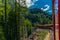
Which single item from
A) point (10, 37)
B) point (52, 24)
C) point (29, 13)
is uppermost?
point (29, 13)

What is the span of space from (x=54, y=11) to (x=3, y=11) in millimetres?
543

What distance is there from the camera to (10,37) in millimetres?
1938

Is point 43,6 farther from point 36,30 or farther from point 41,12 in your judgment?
point 36,30

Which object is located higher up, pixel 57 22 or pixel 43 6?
pixel 43 6

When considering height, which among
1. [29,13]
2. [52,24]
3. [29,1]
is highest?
[29,1]

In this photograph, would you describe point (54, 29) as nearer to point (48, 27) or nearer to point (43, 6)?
point (48, 27)

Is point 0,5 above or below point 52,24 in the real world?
above

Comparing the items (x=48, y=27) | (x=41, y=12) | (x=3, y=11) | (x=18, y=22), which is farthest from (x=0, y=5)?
(x=48, y=27)

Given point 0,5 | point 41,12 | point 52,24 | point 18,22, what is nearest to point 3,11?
point 0,5

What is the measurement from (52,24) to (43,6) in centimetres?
22

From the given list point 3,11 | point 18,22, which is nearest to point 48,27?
point 18,22

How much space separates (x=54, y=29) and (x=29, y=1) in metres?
0.40

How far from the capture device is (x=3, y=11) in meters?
1.95

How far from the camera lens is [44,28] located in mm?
1957
